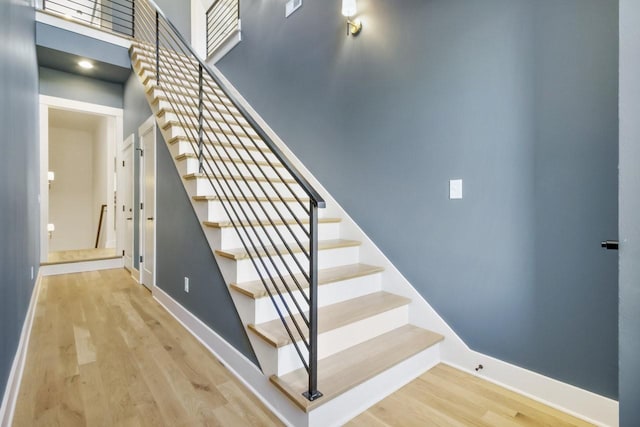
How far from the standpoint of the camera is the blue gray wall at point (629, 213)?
3.04ft

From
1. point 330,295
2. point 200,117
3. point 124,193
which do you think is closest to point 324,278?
point 330,295

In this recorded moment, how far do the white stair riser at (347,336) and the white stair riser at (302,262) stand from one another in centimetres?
45

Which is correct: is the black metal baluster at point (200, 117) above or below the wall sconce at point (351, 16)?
below

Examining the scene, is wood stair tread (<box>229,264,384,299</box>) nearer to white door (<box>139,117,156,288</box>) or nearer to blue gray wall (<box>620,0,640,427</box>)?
blue gray wall (<box>620,0,640,427</box>)

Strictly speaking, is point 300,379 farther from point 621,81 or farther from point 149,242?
point 149,242

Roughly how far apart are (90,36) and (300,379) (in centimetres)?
501

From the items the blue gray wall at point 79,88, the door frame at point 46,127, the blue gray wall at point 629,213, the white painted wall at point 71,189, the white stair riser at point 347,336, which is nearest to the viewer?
the blue gray wall at point 629,213

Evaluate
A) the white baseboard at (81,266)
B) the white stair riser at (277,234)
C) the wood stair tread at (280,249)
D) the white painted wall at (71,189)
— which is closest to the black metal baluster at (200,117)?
the white stair riser at (277,234)

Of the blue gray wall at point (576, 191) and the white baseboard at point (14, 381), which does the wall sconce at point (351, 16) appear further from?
the white baseboard at point (14, 381)

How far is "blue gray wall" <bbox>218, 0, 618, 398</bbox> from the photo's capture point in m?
1.47

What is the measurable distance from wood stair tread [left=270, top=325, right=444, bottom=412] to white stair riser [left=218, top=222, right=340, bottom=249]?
71 cm

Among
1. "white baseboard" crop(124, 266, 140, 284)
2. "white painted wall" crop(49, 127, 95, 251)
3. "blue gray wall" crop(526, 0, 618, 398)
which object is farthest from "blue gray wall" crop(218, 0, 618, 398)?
"white painted wall" crop(49, 127, 95, 251)

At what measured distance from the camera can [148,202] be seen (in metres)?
3.76

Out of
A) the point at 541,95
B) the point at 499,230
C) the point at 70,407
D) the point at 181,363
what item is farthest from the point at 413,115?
the point at 70,407
